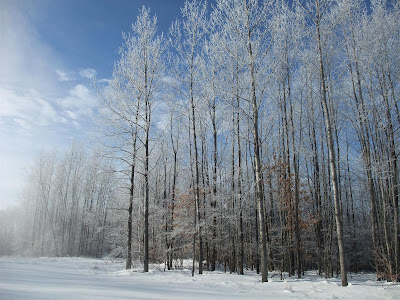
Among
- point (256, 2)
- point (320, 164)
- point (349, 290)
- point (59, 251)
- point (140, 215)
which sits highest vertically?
point (256, 2)

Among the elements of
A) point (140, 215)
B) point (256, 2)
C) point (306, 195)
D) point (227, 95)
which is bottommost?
point (140, 215)

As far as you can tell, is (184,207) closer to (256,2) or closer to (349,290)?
(349,290)

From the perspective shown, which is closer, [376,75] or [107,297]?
[107,297]

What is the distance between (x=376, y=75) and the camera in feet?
37.4

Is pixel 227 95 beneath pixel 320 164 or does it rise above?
above

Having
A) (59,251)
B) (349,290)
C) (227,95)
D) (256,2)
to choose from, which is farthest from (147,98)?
(59,251)

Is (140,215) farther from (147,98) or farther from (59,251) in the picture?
(59,251)

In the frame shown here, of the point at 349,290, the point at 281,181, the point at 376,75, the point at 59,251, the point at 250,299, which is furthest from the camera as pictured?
Answer: the point at 59,251

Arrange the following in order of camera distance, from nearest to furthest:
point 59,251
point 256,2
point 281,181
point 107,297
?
point 107,297 → point 256,2 → point 281,181 → point 59,251

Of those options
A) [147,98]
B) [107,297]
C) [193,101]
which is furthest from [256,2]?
[107,297]

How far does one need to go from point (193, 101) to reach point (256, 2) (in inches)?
189

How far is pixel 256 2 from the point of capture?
30.1 feet

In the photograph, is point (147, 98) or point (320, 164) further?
point (320, 164)

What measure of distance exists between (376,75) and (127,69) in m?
11.6
